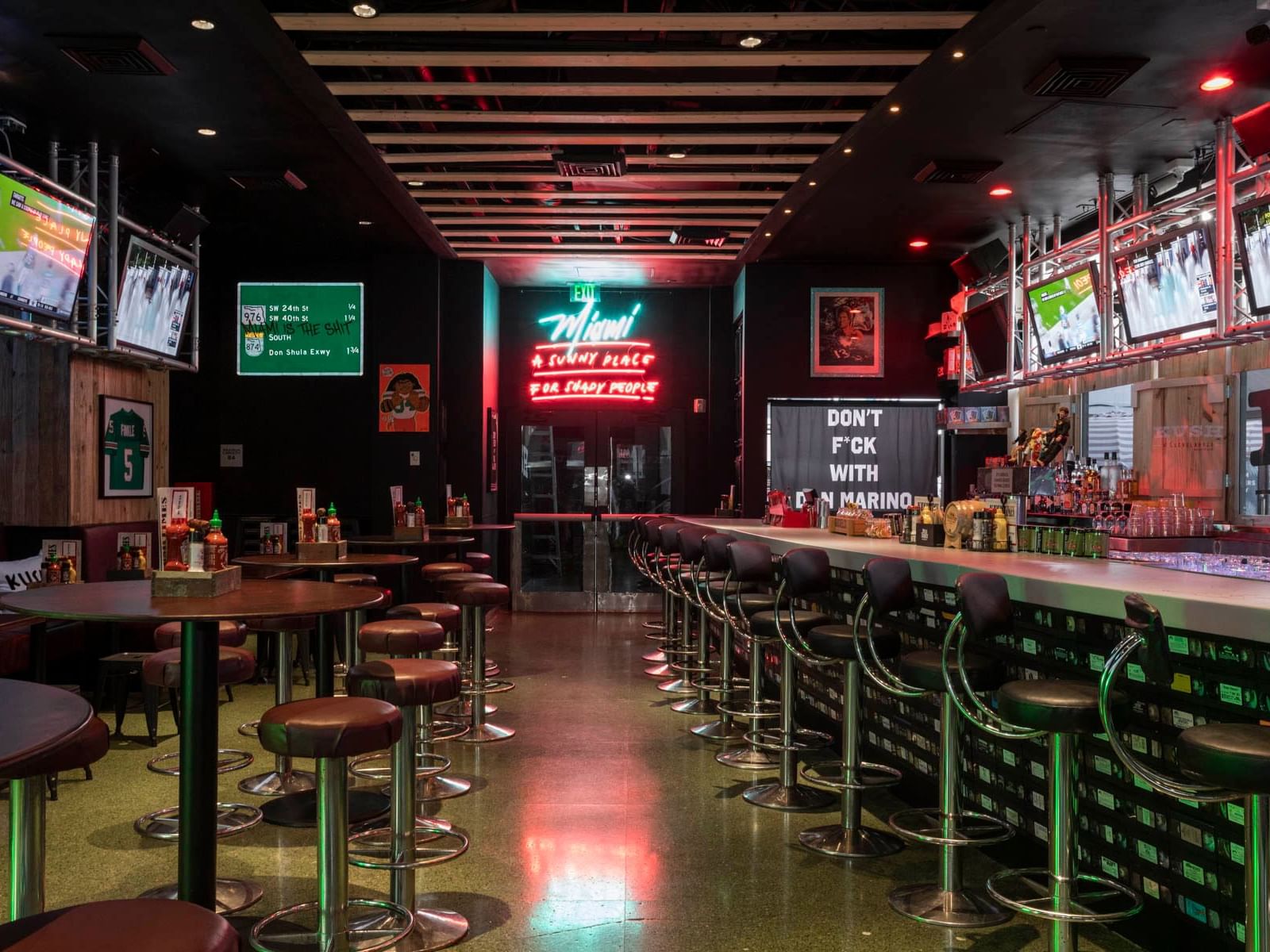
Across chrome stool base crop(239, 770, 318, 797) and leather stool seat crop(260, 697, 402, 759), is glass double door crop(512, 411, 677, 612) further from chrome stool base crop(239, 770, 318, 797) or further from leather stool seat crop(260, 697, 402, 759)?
leather stool seat crop(260, 697, 402, 759)

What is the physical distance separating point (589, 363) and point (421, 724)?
6.76 meters

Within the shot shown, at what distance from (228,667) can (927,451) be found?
738cm

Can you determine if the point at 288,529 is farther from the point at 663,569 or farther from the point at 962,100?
the point at 962,100

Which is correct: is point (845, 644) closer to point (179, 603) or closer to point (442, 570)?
point (179, 603)

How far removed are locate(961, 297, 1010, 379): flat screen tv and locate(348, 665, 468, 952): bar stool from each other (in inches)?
255

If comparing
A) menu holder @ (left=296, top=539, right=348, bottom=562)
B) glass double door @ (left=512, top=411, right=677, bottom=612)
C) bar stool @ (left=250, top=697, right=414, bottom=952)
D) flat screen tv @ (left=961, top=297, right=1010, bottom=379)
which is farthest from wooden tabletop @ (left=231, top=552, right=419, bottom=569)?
glass double door @ (left=512, top=411, right=677, bottom=612)

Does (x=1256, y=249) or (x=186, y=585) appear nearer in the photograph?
(x=186, y=585)

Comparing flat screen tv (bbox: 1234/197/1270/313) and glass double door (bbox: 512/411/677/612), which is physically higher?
flat screen tv (bbox: 1234/197/1270/313)

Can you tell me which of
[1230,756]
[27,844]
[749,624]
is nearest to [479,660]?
[749,624]

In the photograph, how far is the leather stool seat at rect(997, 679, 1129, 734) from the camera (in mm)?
2578

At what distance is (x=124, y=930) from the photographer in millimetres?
1304

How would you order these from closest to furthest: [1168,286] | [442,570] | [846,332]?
[1168,286] < [442,570] < [846,332]

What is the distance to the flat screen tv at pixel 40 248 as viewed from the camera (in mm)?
5617

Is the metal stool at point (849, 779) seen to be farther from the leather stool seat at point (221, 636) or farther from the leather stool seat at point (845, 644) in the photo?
the leather stool seat at point (221, 636)
